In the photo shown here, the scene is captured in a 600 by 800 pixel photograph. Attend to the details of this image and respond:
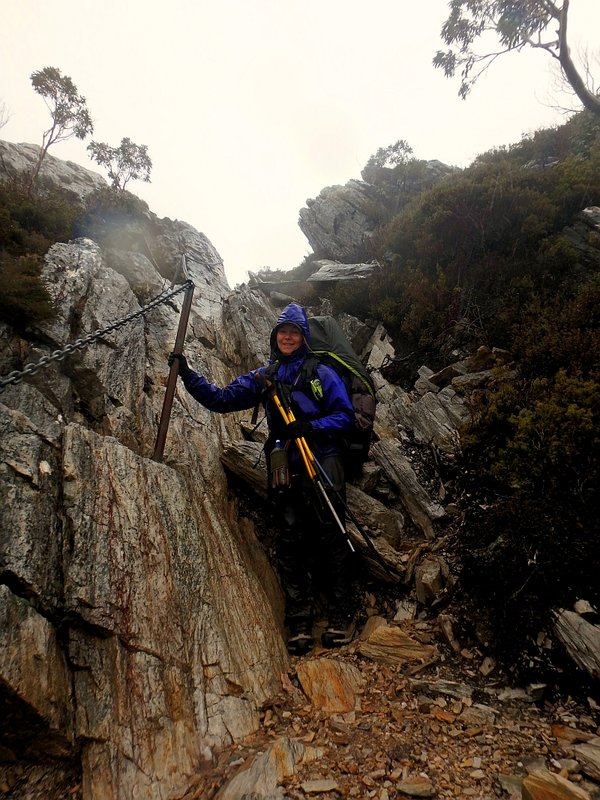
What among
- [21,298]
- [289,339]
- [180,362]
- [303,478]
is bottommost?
[303,478]

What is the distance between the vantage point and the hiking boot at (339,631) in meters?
4.50

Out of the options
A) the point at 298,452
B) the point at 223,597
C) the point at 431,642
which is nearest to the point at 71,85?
the point at 298,452

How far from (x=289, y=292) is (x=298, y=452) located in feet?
40.4

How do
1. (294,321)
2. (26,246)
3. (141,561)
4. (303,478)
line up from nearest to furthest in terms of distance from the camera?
(141,561)
(303,478)
(294,321)
(26,246)

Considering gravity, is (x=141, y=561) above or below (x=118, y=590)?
above

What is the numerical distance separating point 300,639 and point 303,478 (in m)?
1.81

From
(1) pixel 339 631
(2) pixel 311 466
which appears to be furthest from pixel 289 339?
(1) pixel 339 631

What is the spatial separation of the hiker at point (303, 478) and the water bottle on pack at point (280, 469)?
0.01m

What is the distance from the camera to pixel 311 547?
5297mm

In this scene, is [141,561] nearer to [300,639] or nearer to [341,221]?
[300,639]

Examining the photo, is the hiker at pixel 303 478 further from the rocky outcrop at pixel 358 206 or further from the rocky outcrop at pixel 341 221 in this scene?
the rocky outcrop at pixel 358 206

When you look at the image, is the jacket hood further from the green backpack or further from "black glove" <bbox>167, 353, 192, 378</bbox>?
"black glove" <bbox>167, 353, 192, 378</bbox>

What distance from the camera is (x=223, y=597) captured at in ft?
14.1

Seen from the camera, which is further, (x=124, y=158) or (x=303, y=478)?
(x=124, y=158)
